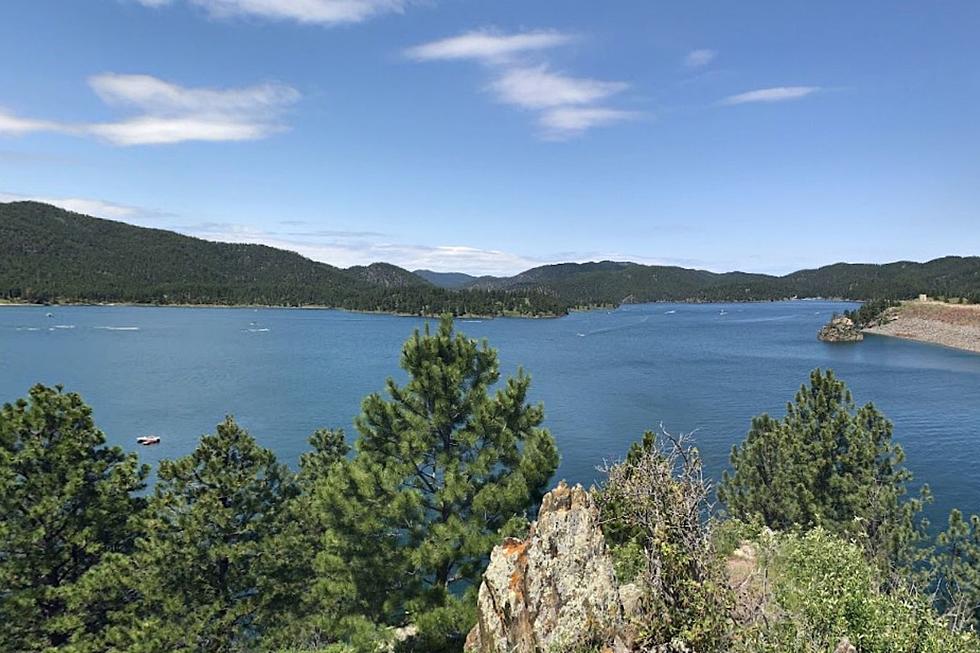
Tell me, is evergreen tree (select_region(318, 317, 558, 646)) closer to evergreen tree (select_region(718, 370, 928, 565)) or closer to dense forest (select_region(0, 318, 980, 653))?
dense forest (select_region(0, 318, 980, 653))

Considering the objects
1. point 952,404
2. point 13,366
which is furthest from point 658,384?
point 13,366

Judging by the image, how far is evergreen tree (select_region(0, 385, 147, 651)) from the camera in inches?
661

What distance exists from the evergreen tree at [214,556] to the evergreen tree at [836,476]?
56.9ft

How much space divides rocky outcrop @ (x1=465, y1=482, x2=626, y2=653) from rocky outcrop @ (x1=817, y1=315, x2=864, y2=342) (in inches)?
6268

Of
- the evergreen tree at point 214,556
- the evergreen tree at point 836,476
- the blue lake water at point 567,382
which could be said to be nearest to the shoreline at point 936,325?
the blue lake water at point 567,382

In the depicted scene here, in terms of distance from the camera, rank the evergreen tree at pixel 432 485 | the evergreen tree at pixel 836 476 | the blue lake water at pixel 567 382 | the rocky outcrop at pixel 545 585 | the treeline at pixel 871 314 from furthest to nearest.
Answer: the treeline at pixel 871 314 → the blue lake water at pixel 567 382 → the evergreen tree at pixel 836 476 → the evergreen tree at pixel 432 485 → the rocky outcrop at pixel 545 585

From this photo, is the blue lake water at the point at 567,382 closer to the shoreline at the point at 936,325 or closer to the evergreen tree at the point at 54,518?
the shoreline at the point at 936,325

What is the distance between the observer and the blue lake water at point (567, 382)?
57406 mm

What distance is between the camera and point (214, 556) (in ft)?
59.7

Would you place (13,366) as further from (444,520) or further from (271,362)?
(444,520)

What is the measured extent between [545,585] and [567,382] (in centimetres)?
8049

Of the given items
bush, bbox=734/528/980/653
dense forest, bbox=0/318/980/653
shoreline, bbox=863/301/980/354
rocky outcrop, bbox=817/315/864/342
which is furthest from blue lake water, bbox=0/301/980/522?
bush, bbox=734/528/980/653

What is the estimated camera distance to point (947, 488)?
42938 mm

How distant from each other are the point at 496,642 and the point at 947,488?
45014 mm
